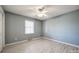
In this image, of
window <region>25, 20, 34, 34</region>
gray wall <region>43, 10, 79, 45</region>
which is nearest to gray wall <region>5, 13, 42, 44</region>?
window <region>25, 20, 34, 34</region>

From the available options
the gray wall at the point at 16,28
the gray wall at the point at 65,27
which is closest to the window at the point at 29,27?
the gray wall at the point at 16,28

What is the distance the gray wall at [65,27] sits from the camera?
1.99 m

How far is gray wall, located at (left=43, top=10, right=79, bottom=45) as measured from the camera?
6.52 ft

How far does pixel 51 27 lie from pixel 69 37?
862 mm

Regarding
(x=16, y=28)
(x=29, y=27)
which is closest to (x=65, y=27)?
(x=29, y=27)

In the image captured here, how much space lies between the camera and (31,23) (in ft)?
5.32

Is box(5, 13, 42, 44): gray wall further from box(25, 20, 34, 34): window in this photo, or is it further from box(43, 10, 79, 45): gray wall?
box(43, 10, 79, 45): gray wall

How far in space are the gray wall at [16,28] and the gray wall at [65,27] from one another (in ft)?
1.45

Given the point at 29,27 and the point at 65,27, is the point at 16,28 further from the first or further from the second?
the point at 65,27

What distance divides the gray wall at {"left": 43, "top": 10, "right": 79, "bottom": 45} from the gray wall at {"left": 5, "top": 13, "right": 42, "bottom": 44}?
1.45ft

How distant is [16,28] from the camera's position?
1.48m
